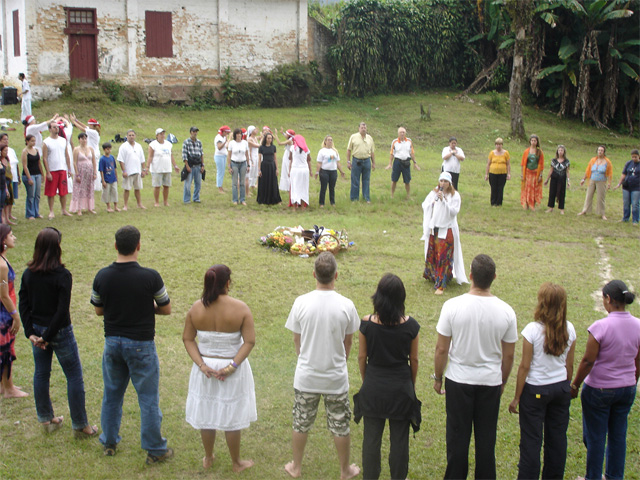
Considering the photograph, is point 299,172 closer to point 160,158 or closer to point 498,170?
point 160,158

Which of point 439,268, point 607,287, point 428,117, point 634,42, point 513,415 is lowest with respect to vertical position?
point 513,415

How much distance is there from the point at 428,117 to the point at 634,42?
8982 millimetres

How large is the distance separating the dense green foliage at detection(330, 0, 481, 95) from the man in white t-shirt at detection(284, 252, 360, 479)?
2582cm

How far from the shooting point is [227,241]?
1200cm

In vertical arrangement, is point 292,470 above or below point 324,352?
below

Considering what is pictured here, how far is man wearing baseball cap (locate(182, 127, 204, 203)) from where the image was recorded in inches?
575

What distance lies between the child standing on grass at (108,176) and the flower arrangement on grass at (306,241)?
3.68 m

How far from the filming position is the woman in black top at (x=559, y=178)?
49.8 ft

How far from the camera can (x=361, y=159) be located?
50.6 ft

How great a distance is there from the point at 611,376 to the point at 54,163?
439 inches

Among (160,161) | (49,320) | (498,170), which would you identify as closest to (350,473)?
(49,320)

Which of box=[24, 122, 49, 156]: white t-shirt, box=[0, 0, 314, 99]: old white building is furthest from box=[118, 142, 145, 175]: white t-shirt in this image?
box=[0, 0, 314, 99]: old white building

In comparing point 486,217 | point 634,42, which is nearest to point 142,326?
point 486,217

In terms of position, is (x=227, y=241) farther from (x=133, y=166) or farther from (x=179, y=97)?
(x=179, y=97)
